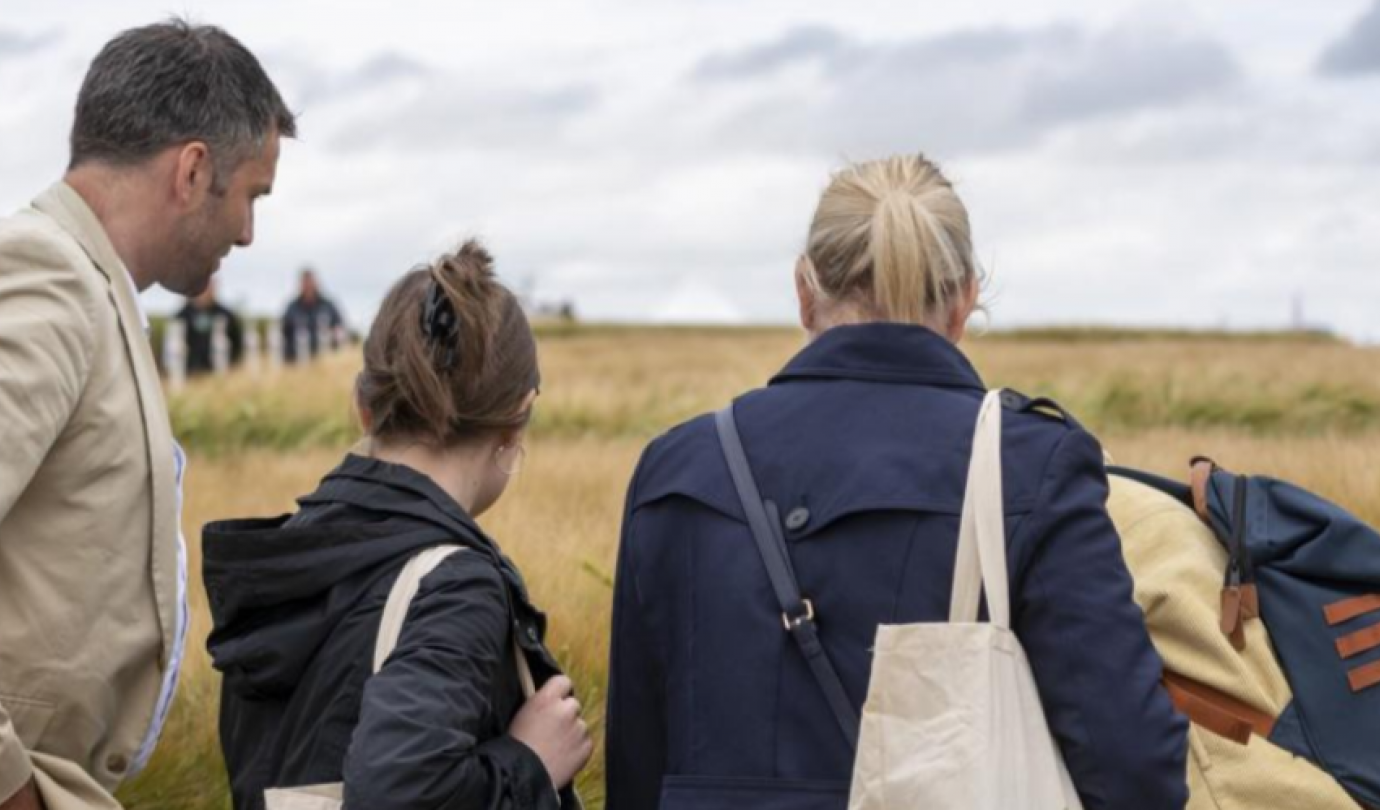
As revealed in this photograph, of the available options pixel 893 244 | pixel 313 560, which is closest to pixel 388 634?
pixel 313 560

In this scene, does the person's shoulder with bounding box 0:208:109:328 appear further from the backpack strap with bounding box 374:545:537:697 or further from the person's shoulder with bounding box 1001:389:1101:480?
the person's shoulder with bounding box 1001:389:1101:480

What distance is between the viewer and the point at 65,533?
9.82 ft

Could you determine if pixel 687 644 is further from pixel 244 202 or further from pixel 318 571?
pixel 244 202

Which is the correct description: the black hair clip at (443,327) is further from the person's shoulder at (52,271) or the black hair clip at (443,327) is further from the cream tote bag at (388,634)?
the person's shoulder at (52,271)

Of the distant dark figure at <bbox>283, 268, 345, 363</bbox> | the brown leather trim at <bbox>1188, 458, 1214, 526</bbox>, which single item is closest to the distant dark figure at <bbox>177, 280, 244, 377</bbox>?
the distant dark figure at <bbox>283, 268, 345, 363</bbox>

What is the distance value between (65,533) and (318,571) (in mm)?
A: 352

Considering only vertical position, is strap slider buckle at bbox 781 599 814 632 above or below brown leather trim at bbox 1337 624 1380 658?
above

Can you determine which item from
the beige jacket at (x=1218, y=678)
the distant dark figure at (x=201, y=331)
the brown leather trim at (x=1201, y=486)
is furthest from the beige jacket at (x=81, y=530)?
the distant dark figure at (x=201, y=331)

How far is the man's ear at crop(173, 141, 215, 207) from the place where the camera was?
321 centimetres

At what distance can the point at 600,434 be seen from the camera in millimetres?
14781

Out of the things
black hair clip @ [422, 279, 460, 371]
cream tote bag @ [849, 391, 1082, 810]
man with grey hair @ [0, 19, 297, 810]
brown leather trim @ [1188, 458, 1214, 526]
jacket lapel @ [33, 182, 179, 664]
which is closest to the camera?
cream tote bag @ [849, 391, 1082, 810]

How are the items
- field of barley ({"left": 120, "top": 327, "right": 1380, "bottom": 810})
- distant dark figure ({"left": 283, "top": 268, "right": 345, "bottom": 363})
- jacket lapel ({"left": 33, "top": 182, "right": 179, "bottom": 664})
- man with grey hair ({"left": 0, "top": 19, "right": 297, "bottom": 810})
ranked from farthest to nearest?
distant dark figure ({"left": 283, "top": 268, "right": 345, "bottom": 363}) → field of barley ({"left": 120, "top": 327, "right": 1380, "bottom": 810}) → jacket lapel ({"left": 33, "top": 182, "right": 179, "bottom": 664}) → man with grey hair ({"left": 0, "top": 19, "right": 297, "bottom": 810})

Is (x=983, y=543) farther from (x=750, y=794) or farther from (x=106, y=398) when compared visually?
(x=106, y=398)

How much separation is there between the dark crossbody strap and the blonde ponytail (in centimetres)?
32
